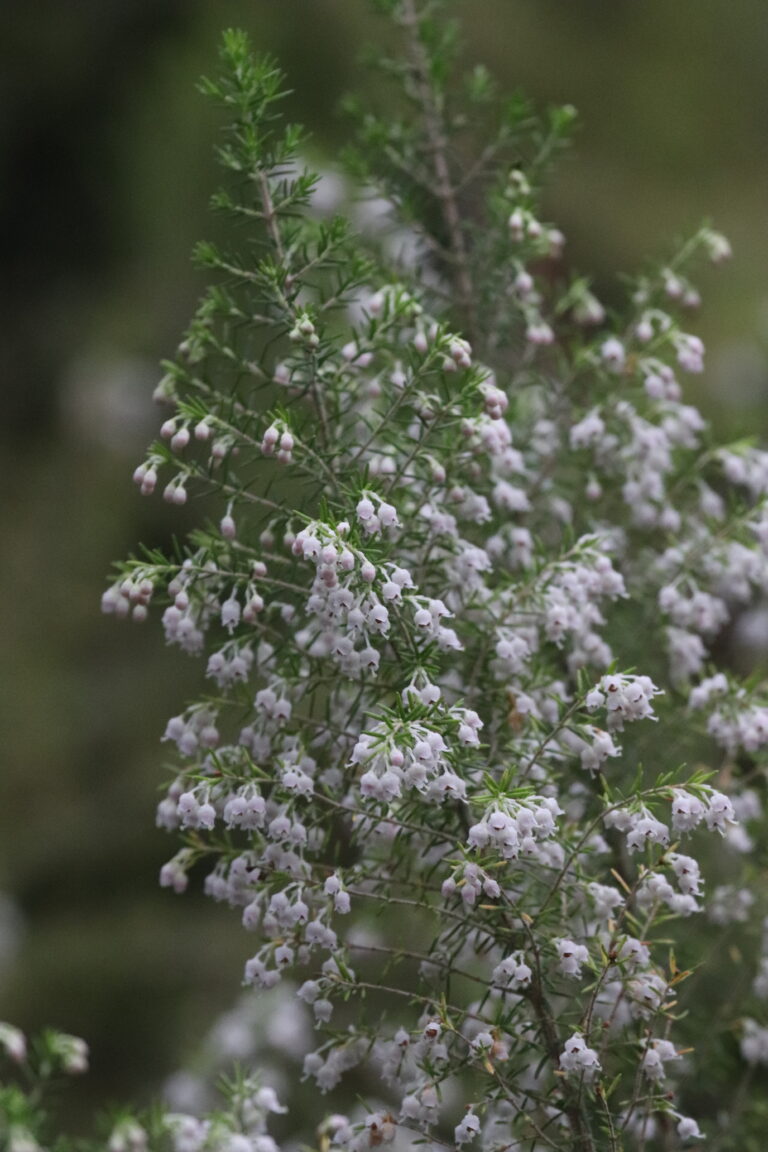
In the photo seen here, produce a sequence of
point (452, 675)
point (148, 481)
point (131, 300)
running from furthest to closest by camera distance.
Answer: point (131, 300)
point (452, 675)
point (148, 481)

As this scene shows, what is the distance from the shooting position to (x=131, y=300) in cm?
823

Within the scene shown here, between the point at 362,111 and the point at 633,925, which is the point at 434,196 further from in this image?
the point at 633,925

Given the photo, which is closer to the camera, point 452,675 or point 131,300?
point 452,675

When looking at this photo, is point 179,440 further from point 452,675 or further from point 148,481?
point 452,675

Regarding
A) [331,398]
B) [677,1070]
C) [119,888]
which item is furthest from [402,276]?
[119,888]

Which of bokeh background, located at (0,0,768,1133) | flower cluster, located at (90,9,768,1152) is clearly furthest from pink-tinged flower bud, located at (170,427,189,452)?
bokeh background, located at (0,0,768,1133)

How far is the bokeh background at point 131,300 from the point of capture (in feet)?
16.2

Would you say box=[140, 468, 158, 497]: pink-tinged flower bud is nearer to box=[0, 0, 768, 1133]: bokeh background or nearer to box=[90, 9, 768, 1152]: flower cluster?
box=[90, 9, 768, 1152]: flower cluster

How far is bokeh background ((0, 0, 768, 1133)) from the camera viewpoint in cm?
493

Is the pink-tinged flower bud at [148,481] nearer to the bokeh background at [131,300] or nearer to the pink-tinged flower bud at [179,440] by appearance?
the pink-tinged flower bud at [179,440]

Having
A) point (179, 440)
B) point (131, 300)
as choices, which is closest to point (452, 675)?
point (179, 440)

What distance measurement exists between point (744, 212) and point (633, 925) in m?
5.89

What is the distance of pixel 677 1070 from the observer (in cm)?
202

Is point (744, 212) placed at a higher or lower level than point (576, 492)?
higher
